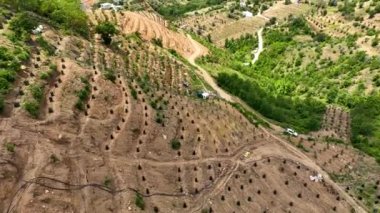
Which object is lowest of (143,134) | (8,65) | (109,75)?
(143,134)

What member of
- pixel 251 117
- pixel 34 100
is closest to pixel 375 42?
pixel 251 117

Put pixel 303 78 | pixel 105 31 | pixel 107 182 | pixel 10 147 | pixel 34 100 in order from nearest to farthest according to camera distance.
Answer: pixel 10 147
pixel 107 182
pixel 34 100
pixel 105 31
pixel 303 78

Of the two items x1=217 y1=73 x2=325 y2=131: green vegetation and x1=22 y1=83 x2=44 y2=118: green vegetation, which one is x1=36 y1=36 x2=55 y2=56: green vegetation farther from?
x1=217 y1=73 x2=325 y2=131: green vegetation

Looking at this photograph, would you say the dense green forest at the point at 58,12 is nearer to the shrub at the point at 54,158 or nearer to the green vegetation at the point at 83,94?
the green vegetation at the point at 83,94

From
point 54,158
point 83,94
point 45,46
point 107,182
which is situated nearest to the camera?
point 54,158

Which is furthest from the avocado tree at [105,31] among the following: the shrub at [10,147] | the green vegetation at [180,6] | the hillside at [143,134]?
the green vegetation at [180,6]

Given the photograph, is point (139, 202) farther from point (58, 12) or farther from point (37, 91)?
point (58, 12)
